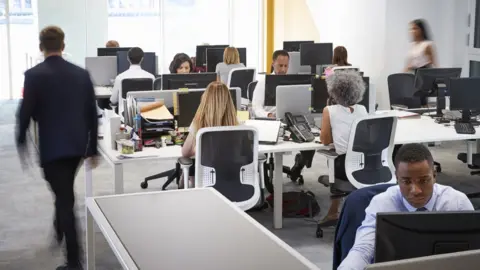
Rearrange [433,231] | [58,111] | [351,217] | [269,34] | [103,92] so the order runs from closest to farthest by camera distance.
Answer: [433,231], [351,217], [58,111], [103,92], [269,34]

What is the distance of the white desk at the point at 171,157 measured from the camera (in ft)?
18.0

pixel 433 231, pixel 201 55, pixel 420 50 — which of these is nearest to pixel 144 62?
pixel 201 55

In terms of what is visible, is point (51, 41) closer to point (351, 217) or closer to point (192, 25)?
point (351, 217)

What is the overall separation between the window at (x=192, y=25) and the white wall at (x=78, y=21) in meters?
1.28

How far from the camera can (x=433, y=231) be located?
214 centimetres

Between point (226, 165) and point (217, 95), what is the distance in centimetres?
53

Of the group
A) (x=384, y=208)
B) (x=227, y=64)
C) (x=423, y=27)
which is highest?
(x=423, y=27)

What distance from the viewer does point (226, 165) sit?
5.14 m

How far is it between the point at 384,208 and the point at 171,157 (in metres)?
2.82

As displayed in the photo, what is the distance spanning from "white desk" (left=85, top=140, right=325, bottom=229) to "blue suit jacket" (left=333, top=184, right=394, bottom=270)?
101 inches

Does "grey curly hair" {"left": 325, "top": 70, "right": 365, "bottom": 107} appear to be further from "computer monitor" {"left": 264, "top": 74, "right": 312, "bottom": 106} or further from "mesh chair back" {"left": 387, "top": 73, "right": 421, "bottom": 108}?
"mesh chair back" {"left": 387, "top": 73, "right": 421, "bottom": 108}

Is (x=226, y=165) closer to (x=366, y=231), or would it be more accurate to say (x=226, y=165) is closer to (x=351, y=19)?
(x=366, y=231)

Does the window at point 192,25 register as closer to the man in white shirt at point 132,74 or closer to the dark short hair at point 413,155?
the man in white shirt at point 132,74

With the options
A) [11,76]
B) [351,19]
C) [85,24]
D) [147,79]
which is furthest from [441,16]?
[11,76]
